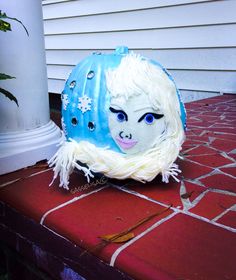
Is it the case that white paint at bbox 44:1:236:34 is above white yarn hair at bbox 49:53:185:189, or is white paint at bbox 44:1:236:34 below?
above

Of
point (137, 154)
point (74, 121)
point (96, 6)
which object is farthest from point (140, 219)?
point (96, 6)

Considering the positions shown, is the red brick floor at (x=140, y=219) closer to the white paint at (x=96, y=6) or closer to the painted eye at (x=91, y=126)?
the painted eye at (x=91, y=126)

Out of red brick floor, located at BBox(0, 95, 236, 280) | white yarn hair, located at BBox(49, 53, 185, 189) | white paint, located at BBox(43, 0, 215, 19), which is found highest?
white paint, located at BBox(43, 0, 215, 19)

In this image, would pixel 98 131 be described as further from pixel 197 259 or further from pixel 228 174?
pixel 228 174

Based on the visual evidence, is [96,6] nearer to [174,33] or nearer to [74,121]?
[174,33]

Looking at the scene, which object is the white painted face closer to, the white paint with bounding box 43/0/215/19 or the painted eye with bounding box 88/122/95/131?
the painted eye with bounding box 88/122/95/131

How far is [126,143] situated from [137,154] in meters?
0.06

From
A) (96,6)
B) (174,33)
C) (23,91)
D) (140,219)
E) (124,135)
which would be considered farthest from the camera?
(96,6)

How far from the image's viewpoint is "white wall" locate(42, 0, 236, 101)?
3486 millimetres

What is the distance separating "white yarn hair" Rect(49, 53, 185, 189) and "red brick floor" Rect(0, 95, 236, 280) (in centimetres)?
11

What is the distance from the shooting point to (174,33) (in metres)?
3.76

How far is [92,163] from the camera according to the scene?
4.33ft

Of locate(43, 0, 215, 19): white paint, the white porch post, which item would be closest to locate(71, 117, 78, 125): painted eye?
the white porch post

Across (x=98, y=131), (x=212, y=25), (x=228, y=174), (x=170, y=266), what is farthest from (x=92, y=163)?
(x=212, y=25)
